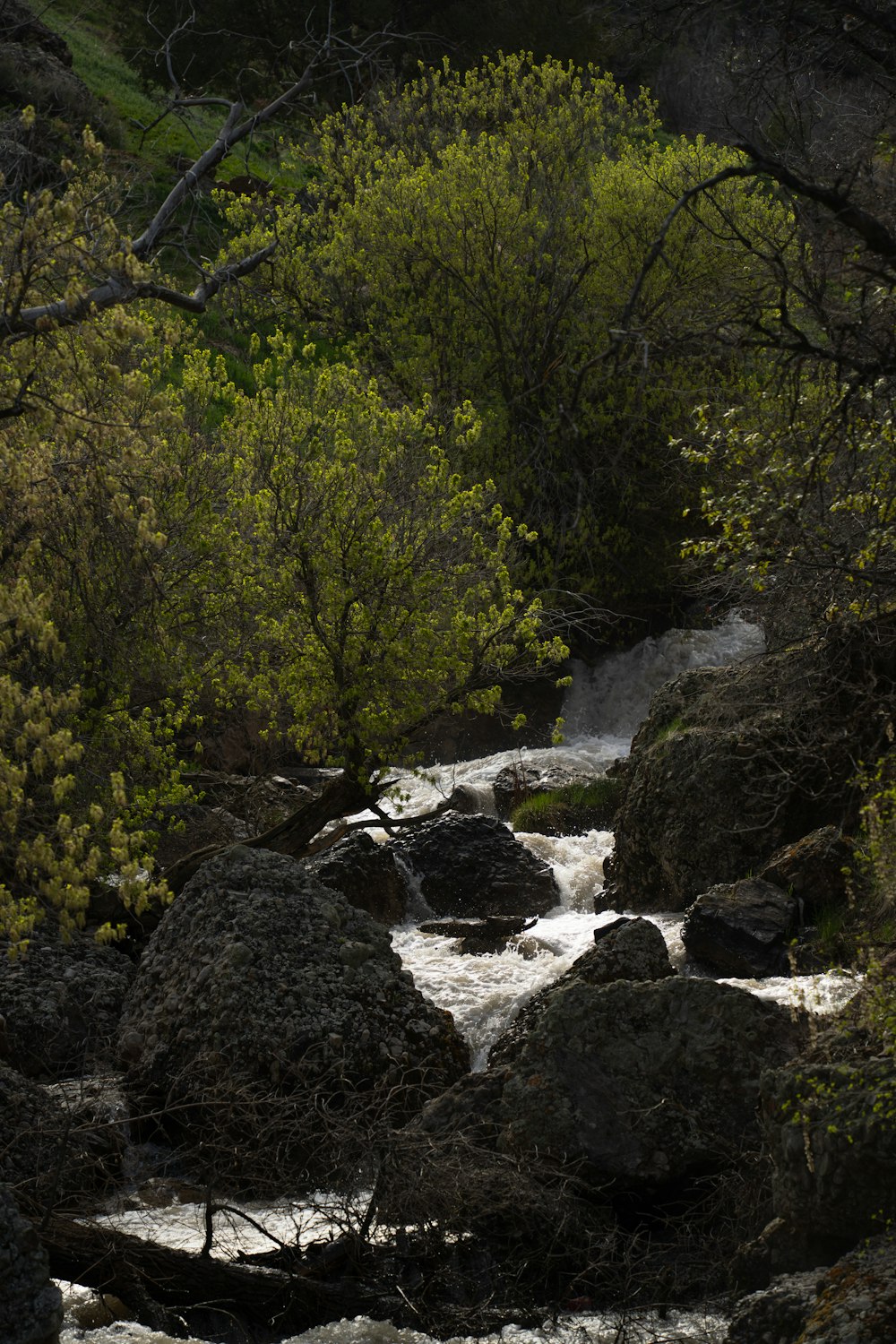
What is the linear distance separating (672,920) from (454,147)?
15273mm

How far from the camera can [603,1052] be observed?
9.30m

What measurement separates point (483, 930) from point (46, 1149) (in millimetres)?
6793

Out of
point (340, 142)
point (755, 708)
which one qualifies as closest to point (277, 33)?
point (340, 142)

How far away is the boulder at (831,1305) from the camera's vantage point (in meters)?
6.11

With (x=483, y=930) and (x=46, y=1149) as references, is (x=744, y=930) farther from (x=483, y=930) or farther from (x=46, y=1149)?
(x=46, y=1149)

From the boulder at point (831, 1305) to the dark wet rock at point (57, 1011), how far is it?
561cm

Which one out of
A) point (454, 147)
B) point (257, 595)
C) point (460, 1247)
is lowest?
point (460, 1247)

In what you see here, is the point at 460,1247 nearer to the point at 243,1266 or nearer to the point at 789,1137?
the point at 243,1266

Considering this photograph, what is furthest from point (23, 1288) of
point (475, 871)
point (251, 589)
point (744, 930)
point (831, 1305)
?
point (475, 871)

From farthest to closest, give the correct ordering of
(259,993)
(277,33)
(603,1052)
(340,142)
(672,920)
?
(277,33)
(340,142)
(672,920)
(259,993)
(603,1052)

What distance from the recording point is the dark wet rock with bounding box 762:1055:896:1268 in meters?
7.04

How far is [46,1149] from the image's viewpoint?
8781mm

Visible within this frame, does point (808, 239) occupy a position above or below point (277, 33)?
below

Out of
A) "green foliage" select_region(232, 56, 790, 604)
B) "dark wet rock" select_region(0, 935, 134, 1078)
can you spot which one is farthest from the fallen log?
"green foliage" select_region(232, 56, 790, 604)
